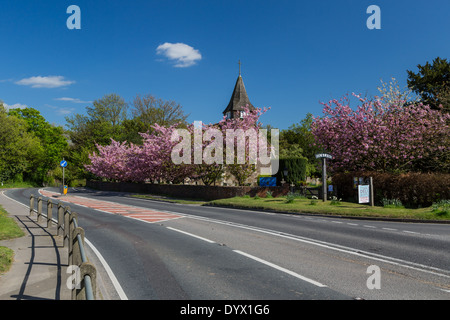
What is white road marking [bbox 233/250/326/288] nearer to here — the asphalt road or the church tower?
the asphalt road

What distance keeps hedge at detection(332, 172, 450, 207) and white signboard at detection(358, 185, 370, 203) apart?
146 cm

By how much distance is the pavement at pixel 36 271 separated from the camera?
5609 mm

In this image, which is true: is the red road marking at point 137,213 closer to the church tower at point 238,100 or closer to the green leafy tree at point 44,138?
the church tower at point 238,100

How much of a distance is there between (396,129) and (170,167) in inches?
913

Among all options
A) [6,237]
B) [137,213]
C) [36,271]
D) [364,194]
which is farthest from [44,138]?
A: [36,271]

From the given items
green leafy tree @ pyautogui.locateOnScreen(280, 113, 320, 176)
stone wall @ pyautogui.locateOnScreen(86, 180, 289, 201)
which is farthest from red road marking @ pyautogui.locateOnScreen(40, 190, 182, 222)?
green leafy tree @ pyautogui.locateOnScreen(280, 113, 320, 176)

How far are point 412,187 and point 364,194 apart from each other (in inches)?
109

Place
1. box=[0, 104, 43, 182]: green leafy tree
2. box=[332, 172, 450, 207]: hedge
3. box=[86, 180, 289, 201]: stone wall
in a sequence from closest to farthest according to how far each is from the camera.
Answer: box=[332, 172, 450, 207]: hedge < box=[86, 180, 289, 201]: stone wall < box=[0, 104, 43, 182]: green leafy tree

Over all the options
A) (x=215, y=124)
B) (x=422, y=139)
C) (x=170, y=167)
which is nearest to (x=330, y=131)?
(x=422, y=139)

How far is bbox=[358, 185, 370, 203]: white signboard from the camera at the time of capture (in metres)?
19.5

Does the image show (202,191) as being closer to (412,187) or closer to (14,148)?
(412,187)

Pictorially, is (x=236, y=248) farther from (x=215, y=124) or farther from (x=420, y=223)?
(x=215, y=124)

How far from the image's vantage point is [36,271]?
22.9ft

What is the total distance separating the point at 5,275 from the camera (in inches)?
262
